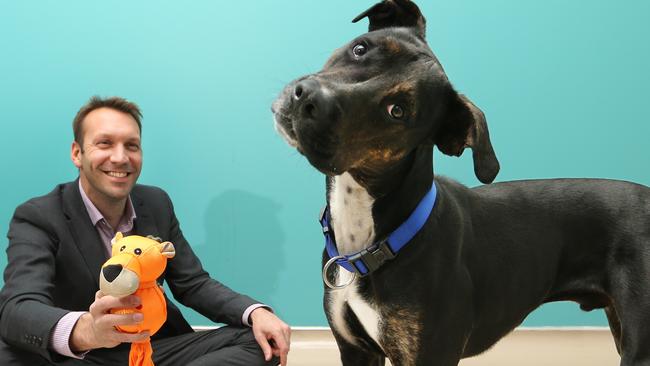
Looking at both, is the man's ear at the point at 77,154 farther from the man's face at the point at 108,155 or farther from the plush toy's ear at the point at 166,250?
the plush toy's ear at the point at 166,250

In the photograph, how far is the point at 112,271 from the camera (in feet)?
4.84

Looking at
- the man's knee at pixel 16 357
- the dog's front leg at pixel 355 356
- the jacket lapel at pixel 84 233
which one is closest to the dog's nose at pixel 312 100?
the dog's front leg at pixel 355 356

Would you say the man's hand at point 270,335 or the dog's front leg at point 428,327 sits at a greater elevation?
the dog's front leg at point 428,327

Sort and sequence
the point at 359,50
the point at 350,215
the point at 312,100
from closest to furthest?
the point at 312,100 → the point at 359,50 → the point at 350,215

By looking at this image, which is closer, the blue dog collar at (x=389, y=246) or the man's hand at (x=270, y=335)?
the blue dog collar at (x=389, y=246)

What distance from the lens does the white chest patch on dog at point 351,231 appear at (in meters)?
1.54

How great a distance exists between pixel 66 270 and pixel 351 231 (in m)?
1.07

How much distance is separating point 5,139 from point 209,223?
1.01 meters

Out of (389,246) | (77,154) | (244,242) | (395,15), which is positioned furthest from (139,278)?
(244,242)

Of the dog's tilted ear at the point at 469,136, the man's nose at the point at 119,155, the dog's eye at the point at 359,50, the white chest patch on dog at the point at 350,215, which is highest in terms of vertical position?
the dog's eye at the point at 359,50

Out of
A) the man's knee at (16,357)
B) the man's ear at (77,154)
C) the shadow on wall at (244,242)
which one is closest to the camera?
the man's knee at (16,357)

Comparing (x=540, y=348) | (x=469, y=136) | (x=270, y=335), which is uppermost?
(x=469, y=136)

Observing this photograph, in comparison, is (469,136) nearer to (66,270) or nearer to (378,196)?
(378,196)

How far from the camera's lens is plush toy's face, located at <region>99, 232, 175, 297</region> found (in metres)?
1.47
